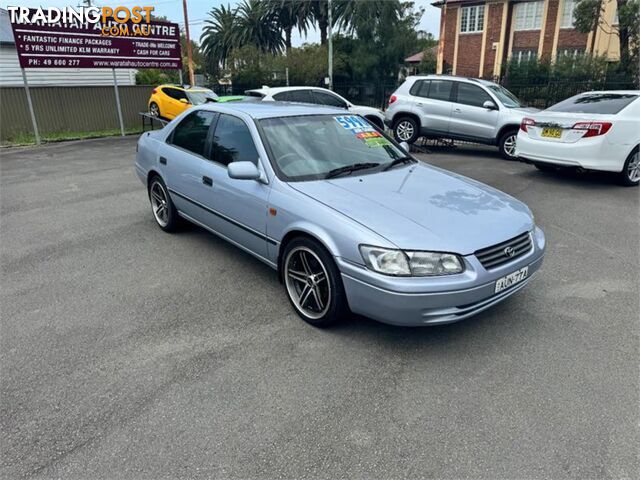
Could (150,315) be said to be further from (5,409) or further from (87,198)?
(87,198)

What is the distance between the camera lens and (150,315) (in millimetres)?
3814

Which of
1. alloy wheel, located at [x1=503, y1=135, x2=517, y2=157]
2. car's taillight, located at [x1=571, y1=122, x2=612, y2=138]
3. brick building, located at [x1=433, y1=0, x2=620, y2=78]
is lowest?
alloy wheel, located at [x1=503, y1=135, x2=517, y2=157]

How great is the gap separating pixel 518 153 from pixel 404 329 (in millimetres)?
6218

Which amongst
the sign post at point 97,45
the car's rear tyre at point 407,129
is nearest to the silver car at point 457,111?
the car's rear tyre at point 407,129

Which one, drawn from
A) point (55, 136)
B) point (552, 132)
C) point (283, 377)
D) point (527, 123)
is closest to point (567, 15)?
Answer: point (527, 123)

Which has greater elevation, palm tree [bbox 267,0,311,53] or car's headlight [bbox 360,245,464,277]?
palm tree [bbox 267,0,311,53]

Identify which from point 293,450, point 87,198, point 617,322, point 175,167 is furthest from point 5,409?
point 87,198

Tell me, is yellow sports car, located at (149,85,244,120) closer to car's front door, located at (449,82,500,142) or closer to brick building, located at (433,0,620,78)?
car's front door, located at (449,82,500,142)

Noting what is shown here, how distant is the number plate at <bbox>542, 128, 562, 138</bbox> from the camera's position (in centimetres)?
785

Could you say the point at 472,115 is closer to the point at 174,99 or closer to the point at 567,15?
the point at 174,99

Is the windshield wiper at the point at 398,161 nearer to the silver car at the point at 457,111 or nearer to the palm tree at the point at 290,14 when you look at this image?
the silver car at the point at 457,111

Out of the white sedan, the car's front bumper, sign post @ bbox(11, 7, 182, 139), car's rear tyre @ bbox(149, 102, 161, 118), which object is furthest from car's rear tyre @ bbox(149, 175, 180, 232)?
car's rear tyre @ bbox(149, 102, 161, 118)

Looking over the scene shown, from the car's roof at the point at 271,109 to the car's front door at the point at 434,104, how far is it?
288 inches

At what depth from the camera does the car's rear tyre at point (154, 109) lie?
18252 millimetres
